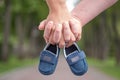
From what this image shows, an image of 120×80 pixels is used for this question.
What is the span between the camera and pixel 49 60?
7.62ft

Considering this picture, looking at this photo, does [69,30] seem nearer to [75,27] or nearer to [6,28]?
[75,27]

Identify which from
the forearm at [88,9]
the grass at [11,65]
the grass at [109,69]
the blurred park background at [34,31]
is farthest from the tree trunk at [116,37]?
the forearm at [88,9]

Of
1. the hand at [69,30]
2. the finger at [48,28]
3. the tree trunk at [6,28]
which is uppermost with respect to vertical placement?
the finger at [48,28]

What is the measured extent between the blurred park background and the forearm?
2103 cm

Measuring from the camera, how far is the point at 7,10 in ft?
93.4

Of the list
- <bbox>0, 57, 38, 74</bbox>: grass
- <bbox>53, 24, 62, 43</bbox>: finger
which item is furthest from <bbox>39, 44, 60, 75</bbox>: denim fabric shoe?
<bbox>0, 57, 38, 74</bbox>: grass

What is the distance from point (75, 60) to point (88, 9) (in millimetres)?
253

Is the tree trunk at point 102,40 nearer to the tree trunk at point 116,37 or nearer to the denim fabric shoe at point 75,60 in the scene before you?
the tree trunk at point 116,37

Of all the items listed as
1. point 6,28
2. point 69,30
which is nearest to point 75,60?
point 69,30

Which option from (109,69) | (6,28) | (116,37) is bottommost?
(109,69)

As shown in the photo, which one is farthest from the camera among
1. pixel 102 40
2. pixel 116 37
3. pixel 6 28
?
pixel 102 40

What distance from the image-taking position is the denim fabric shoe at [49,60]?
231cm

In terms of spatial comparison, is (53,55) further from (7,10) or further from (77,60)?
(7,10)

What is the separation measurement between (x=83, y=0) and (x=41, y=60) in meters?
0.35
